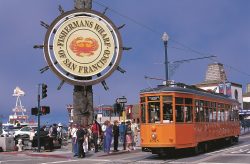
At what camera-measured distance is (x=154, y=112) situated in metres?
21.8

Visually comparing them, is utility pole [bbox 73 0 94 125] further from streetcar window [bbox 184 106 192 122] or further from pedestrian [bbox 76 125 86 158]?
streetcar window [bbox 184 106 192 122]

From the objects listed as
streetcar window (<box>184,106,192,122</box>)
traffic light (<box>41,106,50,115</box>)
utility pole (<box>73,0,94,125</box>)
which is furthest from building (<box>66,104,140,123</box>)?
streetcar window (<box>184,106,192,122</box>)

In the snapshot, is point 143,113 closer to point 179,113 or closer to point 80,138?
point 179,113

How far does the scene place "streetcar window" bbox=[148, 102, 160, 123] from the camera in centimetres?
2172

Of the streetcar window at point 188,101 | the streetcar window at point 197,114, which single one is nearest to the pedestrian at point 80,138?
the streetcar window at point 188,101

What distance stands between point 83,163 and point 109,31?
12.2 meters

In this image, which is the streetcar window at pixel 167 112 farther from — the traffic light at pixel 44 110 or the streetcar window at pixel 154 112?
the traffic light at pixel 44 110

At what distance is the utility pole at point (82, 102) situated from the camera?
30.7 metres

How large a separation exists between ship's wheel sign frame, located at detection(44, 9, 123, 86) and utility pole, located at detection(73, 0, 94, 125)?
2.01 ft

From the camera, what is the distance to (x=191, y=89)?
22938mm

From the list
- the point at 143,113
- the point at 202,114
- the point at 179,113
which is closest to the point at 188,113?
the point at 179,113

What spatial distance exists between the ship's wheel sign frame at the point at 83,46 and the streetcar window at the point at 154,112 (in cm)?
919

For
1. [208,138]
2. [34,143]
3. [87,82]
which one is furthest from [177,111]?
[34,143]

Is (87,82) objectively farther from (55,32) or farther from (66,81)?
(55,32)
